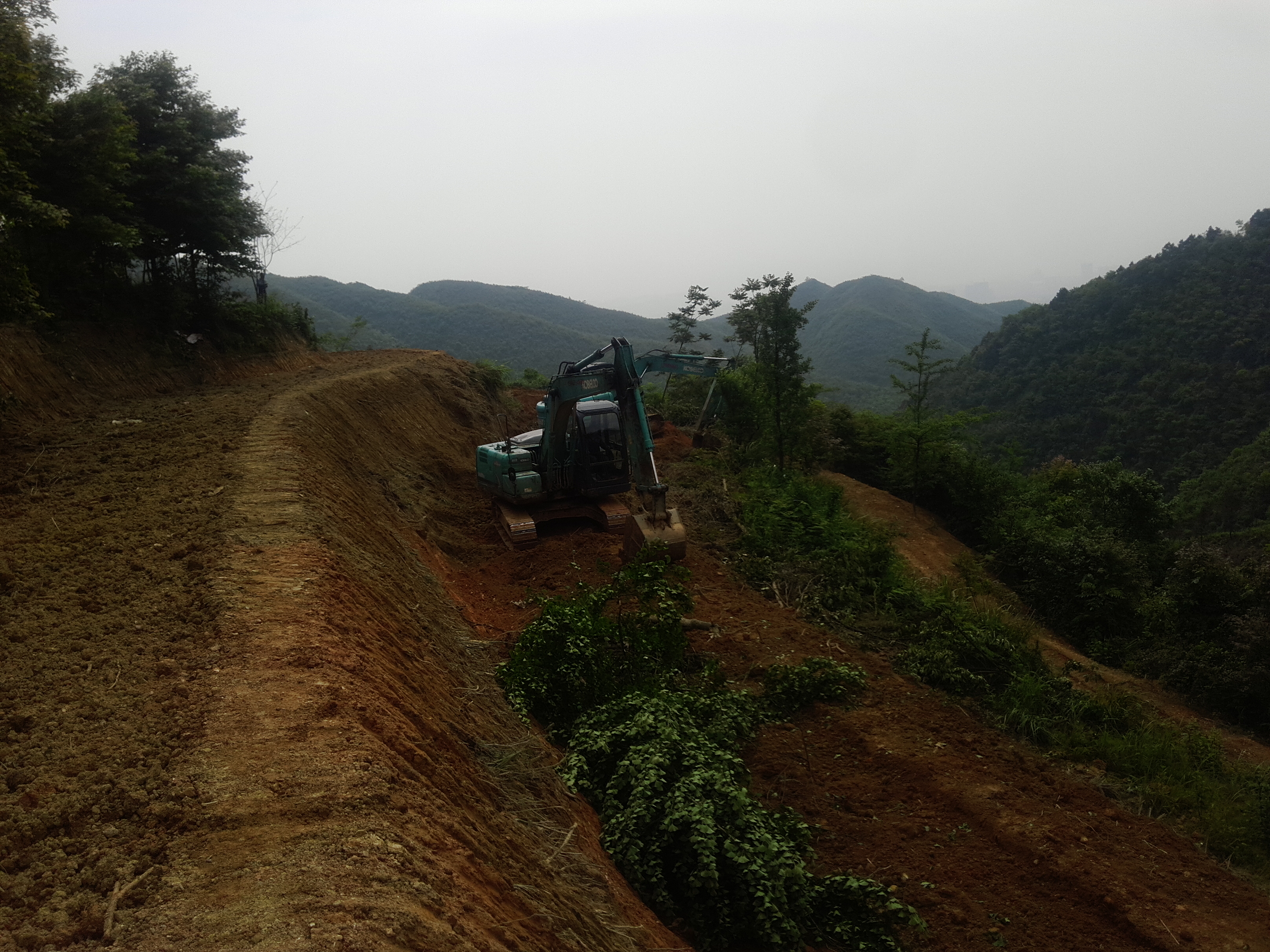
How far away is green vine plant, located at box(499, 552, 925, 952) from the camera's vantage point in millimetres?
4676

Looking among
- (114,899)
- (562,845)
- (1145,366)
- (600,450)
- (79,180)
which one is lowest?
(562,845)

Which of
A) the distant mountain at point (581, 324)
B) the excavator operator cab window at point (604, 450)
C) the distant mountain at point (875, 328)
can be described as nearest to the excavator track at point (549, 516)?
the excavator operator cab window at point (604, 450)

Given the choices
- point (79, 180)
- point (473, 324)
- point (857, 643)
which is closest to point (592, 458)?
point (857, 643)

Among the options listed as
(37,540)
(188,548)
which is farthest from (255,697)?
(37,540)

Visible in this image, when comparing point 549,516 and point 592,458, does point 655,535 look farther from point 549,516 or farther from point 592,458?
point 549,516

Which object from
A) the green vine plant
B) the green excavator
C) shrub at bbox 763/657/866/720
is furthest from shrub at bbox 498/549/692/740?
the green excavator

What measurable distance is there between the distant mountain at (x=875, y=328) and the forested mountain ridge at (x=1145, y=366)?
12.3 meters

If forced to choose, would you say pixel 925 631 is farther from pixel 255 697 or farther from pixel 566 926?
pixel 255 697

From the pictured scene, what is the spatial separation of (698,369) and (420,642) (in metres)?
8.03

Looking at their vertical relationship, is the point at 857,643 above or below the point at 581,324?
below

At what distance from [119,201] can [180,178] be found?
3037mm

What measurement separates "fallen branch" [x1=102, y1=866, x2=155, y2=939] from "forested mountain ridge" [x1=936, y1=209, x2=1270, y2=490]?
28668 mm

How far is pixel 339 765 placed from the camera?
3.54m

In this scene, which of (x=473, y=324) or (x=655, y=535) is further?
(x=473, y=324)
